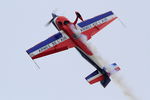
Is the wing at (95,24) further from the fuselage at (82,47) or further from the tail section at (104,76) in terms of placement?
the tail section at (104,76)

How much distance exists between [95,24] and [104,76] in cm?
656

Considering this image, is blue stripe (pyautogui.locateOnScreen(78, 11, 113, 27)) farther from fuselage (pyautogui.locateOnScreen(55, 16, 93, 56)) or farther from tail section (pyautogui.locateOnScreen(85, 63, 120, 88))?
tail section (pyautogui.locateOnScreen(85, 63, 120, 88))

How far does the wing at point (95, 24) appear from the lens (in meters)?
60.9

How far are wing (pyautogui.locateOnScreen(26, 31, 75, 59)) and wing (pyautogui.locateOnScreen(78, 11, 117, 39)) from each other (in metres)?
2.51

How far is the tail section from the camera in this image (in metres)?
58.4

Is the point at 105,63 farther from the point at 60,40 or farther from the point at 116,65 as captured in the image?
the point at 60,40

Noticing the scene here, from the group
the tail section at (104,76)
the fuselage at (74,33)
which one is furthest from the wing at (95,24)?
the tail section at (104,76)

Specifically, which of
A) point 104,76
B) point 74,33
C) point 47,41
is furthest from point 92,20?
point 104,76

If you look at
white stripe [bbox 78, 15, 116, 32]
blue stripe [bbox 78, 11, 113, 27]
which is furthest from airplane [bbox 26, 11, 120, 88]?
blue stripe [bbox 78, 11, 113, 27]

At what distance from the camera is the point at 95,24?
61.9 meters

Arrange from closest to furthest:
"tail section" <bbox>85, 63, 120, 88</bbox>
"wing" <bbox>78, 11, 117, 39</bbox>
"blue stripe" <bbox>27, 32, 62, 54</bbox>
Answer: "tail section" <bbox>85, 63, 120, 88</bbox> → "blue stripe" <bbox>27, 32, 62, 54</bbox> → "wing" <bbox>78, 11, 117, 39</bbox>

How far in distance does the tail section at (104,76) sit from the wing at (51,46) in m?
3.87

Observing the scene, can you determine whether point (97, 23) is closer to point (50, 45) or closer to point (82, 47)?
point (82, 47)

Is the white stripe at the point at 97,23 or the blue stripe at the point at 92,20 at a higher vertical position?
the blue stripe at the point at 92,20
